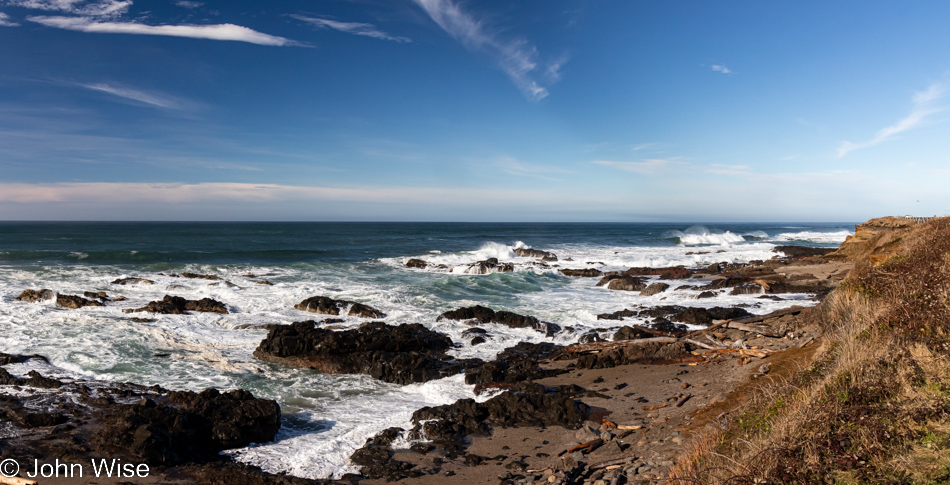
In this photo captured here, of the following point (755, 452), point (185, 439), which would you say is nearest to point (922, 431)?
point (755, 452)

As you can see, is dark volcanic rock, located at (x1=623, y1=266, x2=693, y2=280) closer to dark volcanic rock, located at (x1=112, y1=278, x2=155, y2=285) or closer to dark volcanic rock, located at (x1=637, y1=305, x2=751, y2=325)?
dark volcanic rock, located at (x1=637, y1=305, x2=751, y2=325)

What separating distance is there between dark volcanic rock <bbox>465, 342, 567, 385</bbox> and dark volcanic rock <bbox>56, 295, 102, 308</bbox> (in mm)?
14736

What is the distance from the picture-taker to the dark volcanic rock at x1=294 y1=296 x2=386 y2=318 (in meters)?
17.3

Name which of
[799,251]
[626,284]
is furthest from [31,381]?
[799,251]

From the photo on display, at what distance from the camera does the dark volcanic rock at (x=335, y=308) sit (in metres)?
17.3

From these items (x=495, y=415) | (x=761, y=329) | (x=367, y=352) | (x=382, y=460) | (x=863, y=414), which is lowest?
(x=382, y=460)

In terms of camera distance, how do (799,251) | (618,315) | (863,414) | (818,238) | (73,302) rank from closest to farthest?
(863,414) < (618,315) < (73,302) < (799,251) < (818,238)

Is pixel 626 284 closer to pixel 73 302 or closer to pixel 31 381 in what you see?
pixel 31 381

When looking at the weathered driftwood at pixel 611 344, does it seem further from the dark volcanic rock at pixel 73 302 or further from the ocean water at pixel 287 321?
the dark volcanic rock at pixel 73 302

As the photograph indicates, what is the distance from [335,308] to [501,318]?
6.04 metres

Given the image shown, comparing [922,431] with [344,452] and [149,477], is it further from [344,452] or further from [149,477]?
[149,477]

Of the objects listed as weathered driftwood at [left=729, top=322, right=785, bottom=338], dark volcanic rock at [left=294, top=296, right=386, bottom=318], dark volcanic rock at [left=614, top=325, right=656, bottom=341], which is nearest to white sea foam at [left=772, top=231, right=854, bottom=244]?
weathered driftwood at [left=729, top=322, right=785, bottom=338]

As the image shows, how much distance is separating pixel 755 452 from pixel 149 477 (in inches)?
284

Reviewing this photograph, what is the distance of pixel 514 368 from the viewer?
37.3ft
